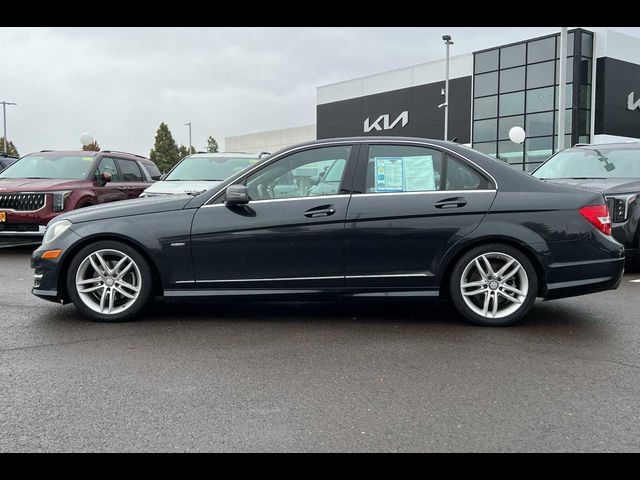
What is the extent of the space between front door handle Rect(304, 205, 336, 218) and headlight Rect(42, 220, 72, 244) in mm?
2043

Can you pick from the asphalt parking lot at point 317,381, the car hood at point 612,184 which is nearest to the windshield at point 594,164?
the car hood at point 612,184

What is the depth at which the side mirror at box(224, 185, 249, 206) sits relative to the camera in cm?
507

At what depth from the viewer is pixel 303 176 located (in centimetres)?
530

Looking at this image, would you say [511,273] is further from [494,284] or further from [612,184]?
[612,184]

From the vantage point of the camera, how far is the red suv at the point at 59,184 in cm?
972

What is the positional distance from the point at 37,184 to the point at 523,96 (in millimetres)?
26820

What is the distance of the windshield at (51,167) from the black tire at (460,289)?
25.6 ft

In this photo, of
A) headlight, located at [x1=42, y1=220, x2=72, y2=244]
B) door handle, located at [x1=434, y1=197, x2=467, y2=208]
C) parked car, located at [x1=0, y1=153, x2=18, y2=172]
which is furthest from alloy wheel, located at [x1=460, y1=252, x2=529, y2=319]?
parked car, located at [x1=0, y1=153, x2=18, y2=172]

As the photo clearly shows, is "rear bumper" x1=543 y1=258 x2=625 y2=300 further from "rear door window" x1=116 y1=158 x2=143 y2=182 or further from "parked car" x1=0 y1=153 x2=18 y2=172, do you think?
"parked car" x1=0 y1=153 x2=18 y2=172

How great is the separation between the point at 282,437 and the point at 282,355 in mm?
1363

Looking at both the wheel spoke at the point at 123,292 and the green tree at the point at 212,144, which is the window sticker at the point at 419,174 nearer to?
the wheel spoke at the point at 123,292

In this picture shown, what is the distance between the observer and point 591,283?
514 centimetres

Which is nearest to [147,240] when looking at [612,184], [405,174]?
[405,174]

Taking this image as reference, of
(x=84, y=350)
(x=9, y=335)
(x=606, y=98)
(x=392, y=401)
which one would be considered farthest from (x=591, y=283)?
(x=606, y=98)
